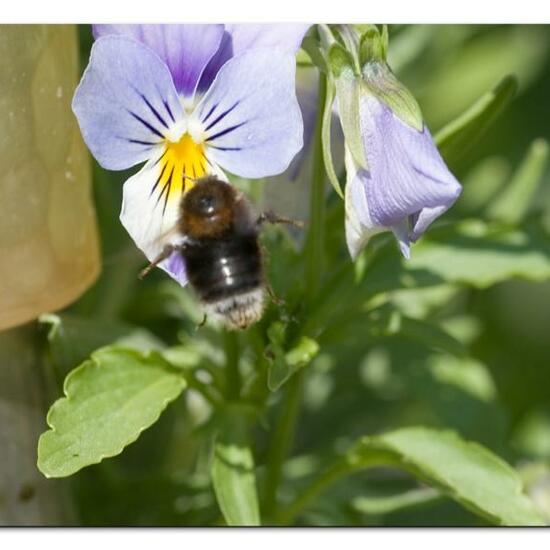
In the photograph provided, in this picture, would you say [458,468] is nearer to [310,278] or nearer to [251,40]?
[310,278]

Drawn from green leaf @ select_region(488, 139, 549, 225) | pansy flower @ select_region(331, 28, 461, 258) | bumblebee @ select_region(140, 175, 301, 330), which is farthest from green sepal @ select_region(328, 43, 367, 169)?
green leaf @ select_region(488, 139, 549, 225)

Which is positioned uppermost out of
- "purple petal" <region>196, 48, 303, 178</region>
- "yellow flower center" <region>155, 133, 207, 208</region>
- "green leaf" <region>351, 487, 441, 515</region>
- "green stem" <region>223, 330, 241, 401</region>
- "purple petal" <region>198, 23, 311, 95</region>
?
"purple petal" <region>198, 23, 311, 95</region>

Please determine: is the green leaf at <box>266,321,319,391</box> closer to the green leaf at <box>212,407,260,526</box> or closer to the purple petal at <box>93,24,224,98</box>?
the green leaf at <box>212,407,260,526</box>

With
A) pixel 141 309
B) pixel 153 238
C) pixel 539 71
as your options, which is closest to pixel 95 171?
pixel 141 309

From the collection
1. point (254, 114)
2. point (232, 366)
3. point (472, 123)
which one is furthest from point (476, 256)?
point (254, 114)

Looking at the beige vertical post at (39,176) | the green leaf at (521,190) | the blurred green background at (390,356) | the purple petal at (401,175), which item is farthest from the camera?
the green leaf at (521,190)

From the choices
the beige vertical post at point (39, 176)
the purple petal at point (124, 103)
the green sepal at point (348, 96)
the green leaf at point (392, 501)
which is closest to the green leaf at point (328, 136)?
the green sepal at point (348, 96)

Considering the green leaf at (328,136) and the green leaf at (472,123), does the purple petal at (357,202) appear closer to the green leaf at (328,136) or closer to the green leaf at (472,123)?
the green leaf at (328,136)
